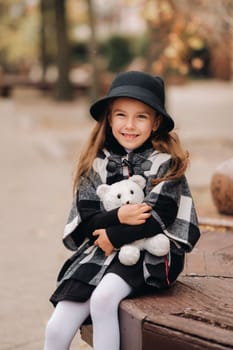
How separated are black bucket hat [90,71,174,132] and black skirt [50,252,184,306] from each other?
1.98ft

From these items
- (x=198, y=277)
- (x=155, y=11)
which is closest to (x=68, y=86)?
(x=155, y=11)

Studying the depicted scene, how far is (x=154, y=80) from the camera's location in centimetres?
339

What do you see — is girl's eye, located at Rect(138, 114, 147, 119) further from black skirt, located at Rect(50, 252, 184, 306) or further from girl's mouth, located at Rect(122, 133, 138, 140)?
black skirt, located at Rect(50, 252, 184, 306)

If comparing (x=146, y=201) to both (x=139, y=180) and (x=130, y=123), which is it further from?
(x=130, y=123)

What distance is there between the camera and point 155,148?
3438 millimetres

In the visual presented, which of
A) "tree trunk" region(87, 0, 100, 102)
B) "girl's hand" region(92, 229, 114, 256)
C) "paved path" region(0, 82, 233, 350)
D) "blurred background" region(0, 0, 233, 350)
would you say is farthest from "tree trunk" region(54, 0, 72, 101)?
"girl's hand" region(92, 229, 114, 256)

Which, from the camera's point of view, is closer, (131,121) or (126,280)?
(126,280)

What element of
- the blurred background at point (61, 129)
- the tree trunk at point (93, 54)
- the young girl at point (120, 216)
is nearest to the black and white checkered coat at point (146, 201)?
the young girl at point (120, 216)

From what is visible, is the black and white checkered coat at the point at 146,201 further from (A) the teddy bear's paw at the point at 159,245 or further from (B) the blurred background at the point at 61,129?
(B) the blurred background at the point at 61,129

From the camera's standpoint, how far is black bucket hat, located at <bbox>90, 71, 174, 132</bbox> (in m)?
3.31

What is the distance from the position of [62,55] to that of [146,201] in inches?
690

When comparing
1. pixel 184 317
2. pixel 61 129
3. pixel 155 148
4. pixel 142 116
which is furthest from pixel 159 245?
pixel 61 129

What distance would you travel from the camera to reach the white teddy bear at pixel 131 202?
3.22 metres

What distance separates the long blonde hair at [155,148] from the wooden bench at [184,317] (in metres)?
0.51
